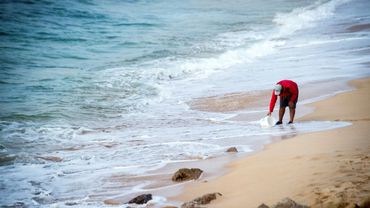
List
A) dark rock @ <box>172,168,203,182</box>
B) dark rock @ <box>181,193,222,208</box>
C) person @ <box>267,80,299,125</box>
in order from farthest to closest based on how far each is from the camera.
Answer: person @ <box>267,80,299,125</box> → dark rock @ <box>172,168,203,182</box> → dark rock @ <box>181,193,222,208</box>

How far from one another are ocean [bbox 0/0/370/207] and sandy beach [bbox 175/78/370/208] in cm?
84

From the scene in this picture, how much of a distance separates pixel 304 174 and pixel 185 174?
5.70ft

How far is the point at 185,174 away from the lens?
6.97m

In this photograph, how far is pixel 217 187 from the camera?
6371 millimetres

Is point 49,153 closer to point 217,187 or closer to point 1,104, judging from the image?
point 217,187

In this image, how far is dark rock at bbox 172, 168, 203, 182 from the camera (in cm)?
695

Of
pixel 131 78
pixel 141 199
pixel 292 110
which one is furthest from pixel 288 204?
pixel 131 78

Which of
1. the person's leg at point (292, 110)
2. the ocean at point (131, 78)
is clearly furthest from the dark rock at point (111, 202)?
the person's leg at point (292, 110)

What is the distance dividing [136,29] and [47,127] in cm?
1690

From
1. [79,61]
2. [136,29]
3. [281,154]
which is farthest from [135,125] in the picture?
[136,29]

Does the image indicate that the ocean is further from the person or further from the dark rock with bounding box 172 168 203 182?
the dark rock with bounding box 172 168 203 182

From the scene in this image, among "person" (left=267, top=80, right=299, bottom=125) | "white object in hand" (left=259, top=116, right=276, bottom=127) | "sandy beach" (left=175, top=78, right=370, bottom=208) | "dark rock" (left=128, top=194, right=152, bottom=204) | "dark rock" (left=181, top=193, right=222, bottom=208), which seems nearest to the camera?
"sandy beach" (left=175, top=78, right=370, bottom=208)

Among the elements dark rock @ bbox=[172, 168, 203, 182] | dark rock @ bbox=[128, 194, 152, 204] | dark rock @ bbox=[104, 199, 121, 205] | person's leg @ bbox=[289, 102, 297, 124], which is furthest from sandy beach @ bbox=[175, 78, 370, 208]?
person's leg @ bbox=[289, 102, 297, 124]

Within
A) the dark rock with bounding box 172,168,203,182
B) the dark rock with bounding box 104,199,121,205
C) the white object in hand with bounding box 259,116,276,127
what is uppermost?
the white object in hand with bounding box 259,116,276,127
